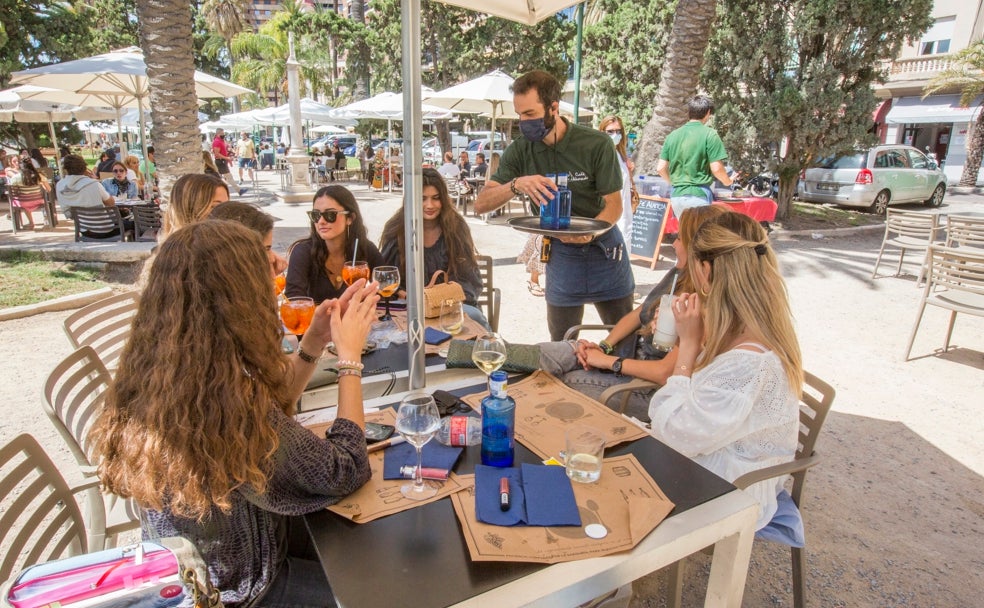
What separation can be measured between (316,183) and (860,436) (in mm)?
18168

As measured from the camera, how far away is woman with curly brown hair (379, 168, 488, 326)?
4.16 m

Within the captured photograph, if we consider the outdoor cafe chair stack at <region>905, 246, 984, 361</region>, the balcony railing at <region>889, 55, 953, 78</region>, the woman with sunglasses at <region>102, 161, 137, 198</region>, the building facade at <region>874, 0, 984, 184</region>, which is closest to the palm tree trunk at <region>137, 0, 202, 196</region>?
the woman with sunglasses at <region>102, 161, 137, 198</region>

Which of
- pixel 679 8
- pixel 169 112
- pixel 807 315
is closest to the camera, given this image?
pixel 807 315

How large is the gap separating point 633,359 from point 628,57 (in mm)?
13441

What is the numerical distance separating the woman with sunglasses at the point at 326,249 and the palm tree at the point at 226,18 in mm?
40394

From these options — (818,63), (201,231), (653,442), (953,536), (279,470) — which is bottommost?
(953,536)

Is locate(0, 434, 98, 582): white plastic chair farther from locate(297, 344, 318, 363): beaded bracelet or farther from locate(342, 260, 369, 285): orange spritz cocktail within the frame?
locate(342, 260, 369, 285): orange spritz cocktail

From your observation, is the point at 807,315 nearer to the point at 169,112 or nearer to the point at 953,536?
the point at 953,536

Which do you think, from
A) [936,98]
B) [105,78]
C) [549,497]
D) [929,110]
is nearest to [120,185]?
[105,78]

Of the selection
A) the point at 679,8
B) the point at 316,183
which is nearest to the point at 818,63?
the point at 679,8

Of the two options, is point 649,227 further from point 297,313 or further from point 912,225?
point 297,313

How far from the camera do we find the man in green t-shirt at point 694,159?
6461 mm

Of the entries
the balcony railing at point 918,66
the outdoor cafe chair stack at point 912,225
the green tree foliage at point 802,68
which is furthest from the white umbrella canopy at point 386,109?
the balcony railing at point 918,66

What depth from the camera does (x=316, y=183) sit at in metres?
19.2
